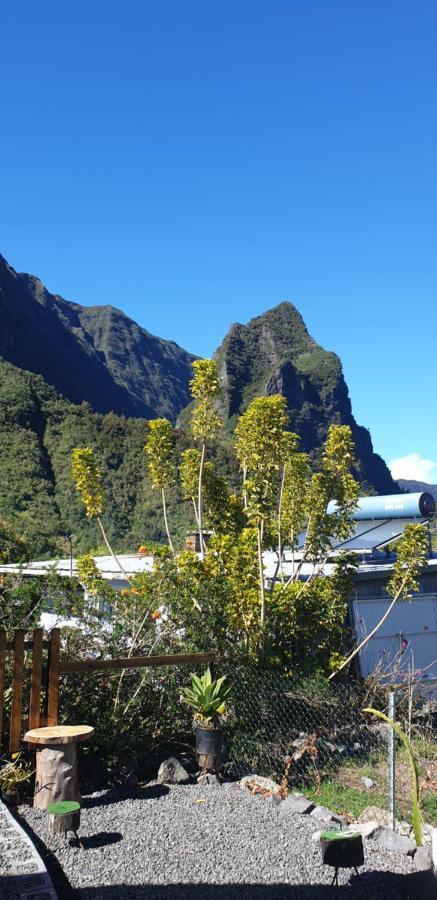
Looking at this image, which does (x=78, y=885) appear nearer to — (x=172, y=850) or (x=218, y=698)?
(x=172, y=850)

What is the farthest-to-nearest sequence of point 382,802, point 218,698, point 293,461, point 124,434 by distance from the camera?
point 124,434
point 293,461
point 218,698
point 382,802

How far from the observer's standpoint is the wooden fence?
19.3 ft

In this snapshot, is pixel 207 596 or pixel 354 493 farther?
pixel 354 493

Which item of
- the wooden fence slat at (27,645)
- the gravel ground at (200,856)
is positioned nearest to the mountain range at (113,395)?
the wooden fence slat at (27,645)

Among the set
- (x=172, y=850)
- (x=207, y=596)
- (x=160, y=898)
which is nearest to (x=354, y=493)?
(x=207, y=596)

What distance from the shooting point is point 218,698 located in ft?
22.6

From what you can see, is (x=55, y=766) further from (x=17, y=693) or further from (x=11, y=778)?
(x=17, y=693)

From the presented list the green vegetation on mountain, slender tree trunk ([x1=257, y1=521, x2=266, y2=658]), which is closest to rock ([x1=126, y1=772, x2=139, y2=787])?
slender tree trunk ([x1=257, y1=521, x2=266, y2=658])

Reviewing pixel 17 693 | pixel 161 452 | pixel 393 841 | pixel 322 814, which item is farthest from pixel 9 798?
pixel 161 452

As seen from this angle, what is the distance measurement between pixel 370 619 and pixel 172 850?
706cm

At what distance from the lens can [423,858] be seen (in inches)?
181

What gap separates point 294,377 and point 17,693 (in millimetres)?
101365

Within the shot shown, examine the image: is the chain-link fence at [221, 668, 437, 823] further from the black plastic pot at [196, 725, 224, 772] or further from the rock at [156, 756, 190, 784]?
the rock at [156, 756, 190, 784]

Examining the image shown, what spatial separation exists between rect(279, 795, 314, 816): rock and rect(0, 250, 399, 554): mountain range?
1051cm
